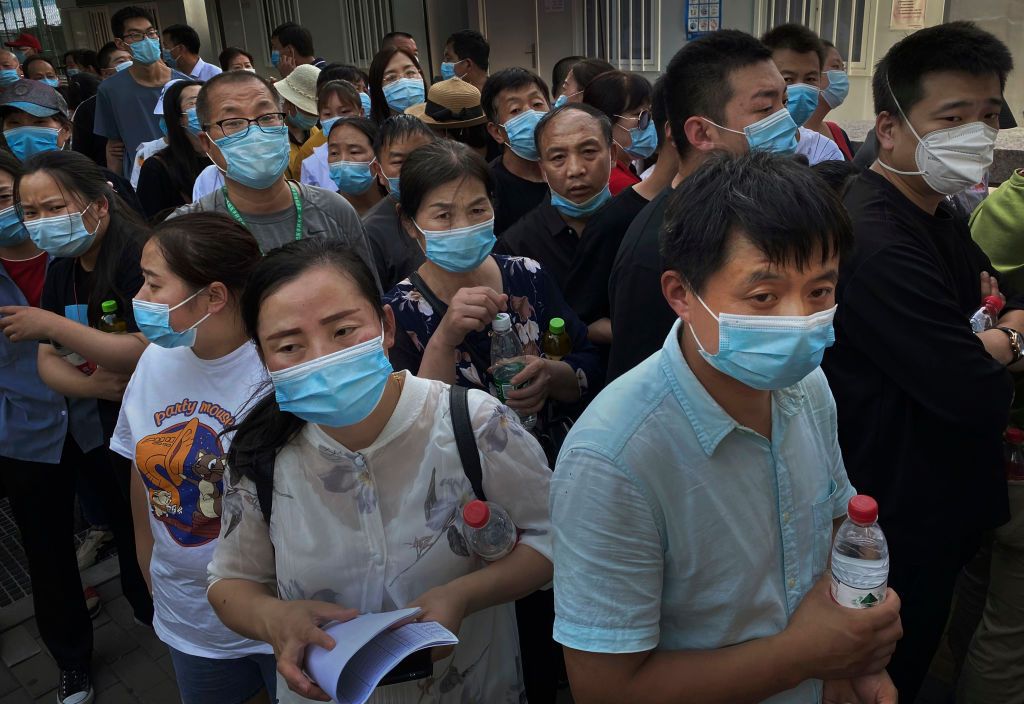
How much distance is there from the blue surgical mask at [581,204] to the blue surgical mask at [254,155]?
1.23 metres

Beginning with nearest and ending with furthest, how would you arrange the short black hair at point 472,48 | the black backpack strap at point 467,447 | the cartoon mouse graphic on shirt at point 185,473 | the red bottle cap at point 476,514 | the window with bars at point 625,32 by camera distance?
the red bottle cap at point 476,514 → the black backpack strap at point 467,447 → the cartoon mouse graphic on shirt at point 185,473 → the short black hair at point 472,48 → the window with bars at point 625,32

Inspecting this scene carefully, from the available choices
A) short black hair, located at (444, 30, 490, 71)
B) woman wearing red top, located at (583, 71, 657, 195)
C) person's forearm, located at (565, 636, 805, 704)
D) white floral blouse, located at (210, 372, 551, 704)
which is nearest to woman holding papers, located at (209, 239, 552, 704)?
white floral blouse, located at (210, 372, 551, 704)

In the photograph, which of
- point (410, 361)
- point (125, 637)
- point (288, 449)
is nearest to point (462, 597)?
point (288, 449)

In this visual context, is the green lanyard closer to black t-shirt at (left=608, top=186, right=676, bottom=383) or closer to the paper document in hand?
black t-shirt at (left=608, top=186, right=676, bottom=383)

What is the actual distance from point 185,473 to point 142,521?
1.12 feet

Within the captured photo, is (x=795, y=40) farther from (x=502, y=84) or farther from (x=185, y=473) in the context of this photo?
(x=185, y=473)

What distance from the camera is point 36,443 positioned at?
3.29 meters

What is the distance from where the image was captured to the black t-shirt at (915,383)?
202cm

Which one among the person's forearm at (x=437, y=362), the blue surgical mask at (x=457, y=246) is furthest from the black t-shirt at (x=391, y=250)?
the person's forearm at (x=437, y=362)

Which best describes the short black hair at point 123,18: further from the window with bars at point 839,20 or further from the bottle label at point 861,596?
the bottle label at point 861,596

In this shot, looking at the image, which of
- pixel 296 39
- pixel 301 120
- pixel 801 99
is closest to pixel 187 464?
pixel 801 99

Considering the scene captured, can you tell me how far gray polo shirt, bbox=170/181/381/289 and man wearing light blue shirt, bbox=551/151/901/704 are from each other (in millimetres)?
2163

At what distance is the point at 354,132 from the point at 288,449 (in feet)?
Answer: 9.91

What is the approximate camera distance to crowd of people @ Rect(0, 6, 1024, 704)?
4.48 ft
